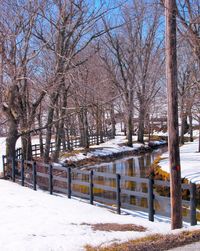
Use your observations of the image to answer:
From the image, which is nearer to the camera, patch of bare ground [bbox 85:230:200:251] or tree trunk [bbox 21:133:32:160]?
patch of bare ground [bbox 85:230:200:251]

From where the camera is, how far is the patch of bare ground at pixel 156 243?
22.0ft

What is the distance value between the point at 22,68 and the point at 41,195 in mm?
6987

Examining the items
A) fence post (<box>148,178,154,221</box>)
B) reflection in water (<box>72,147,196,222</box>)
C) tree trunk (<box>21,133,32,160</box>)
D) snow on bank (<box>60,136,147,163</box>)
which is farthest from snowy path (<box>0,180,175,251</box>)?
snow on bank (<box>60,136,147,163</box>)

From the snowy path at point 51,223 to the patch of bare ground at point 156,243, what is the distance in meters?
0.48

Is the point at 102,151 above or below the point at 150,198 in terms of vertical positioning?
below

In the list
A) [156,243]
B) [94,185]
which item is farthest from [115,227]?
[94,185]

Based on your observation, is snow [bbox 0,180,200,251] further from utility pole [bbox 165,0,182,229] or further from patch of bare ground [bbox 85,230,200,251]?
utility pole [bbox 165,0,182,229]

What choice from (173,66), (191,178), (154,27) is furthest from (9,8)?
(154,27)

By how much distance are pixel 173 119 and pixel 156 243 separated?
2.91 metres

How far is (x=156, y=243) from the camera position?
22.6 feet

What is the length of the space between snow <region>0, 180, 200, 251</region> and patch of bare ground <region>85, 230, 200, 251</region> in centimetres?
45

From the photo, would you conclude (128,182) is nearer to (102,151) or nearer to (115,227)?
(115,227)

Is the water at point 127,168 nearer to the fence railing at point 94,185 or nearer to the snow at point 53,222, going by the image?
the fence railing at point 94,185

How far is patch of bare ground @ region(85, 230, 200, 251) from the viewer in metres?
6.71
